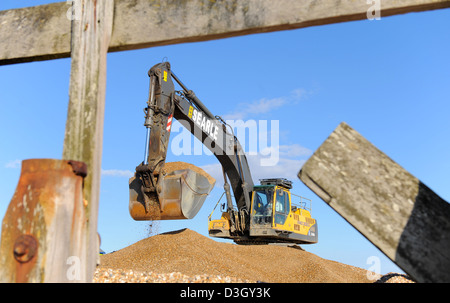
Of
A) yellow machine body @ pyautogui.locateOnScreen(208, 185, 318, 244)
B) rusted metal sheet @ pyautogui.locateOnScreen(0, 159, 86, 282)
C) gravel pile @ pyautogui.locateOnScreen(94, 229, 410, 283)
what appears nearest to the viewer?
rusted metal sheet @ pyautogui.locateOnScreen(0, 159, 86, 282)

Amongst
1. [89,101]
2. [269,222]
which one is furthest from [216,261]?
[89,101]

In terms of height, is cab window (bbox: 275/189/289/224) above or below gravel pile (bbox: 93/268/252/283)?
above

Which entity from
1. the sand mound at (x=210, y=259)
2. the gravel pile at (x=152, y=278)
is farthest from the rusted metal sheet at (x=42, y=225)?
the sand mound at (x=210, y=259)

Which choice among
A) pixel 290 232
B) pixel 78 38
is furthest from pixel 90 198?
pixel 290 232

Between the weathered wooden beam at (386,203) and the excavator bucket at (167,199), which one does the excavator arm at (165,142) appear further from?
the weathered wooden beam at (386,203)

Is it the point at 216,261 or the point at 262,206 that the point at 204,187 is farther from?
the point at 262,206

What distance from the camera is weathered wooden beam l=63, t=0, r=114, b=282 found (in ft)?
7.92

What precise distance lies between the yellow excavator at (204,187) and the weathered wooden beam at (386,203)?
4945mm

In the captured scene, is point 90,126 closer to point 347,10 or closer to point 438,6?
point 347,10

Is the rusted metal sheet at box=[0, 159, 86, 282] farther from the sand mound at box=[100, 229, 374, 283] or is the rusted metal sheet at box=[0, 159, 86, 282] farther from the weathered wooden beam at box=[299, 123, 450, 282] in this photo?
the sand mound at box=[100, 229, 374, 283]

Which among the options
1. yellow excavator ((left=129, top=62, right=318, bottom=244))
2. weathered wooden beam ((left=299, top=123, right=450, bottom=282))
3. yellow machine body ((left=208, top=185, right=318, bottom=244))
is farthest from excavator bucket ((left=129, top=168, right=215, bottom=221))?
weathered wooden beam ((left=299, top=123, right=450, bottom=282))

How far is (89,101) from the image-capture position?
2568mm

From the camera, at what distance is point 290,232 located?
1144 cm
